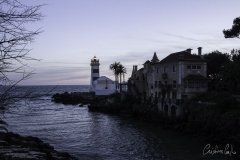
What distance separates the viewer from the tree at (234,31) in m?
43.8

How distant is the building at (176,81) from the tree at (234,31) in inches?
303

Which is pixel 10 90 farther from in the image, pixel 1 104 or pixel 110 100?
pixel 110 100

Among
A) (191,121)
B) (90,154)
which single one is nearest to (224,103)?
(191,121)

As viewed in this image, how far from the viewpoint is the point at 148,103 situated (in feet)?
186

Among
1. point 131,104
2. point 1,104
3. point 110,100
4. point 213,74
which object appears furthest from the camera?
point 110,100

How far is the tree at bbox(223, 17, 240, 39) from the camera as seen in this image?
43.8 metres

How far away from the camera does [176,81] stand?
2015 inches

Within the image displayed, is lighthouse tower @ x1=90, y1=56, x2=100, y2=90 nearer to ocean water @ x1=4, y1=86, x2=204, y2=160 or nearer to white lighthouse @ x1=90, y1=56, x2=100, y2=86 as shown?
white lighthouse @ x1=90, y1=56, x2=100, y2=86

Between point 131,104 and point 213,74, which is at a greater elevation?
point 213,74

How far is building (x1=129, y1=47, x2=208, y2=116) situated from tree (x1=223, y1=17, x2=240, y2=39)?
25.3 feet

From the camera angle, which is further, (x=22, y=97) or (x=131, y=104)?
(x=131, y=104)

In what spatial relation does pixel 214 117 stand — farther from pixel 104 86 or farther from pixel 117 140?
pixel 104 86

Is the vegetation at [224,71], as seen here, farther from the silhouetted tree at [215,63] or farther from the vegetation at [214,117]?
the vegetation at [214,117]

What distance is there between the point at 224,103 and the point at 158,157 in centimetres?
1457
